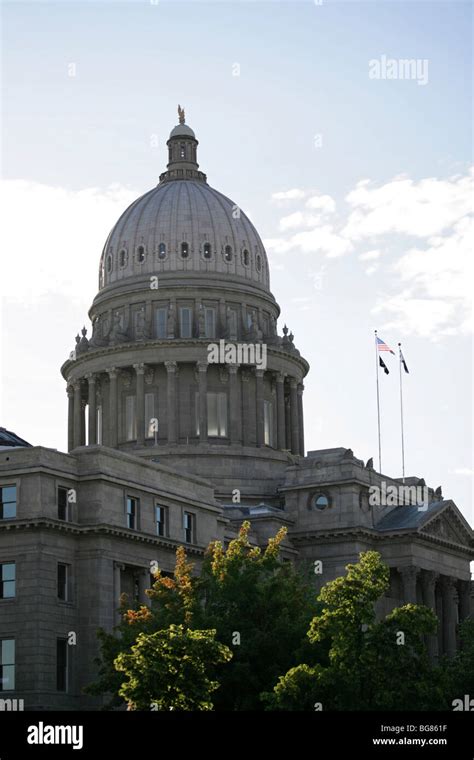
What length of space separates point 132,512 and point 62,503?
5355mm

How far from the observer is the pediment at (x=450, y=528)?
100469 mm

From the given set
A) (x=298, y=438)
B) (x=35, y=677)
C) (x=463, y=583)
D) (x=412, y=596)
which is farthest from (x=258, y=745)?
(x=298, y=438)

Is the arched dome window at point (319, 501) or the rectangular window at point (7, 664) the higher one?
the arched dome window at point (319, 501)

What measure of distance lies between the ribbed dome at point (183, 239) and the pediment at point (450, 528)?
26.1m

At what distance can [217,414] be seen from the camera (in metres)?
112

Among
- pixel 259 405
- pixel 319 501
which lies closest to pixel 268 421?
pixel 259 405

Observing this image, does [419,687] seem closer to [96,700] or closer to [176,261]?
Answer: [96,700]

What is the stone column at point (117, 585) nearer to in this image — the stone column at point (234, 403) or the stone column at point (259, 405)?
the stone column at point (234, 403)

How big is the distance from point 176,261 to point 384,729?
8079cm

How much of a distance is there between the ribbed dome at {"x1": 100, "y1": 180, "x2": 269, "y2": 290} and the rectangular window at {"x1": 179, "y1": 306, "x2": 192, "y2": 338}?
3.39m

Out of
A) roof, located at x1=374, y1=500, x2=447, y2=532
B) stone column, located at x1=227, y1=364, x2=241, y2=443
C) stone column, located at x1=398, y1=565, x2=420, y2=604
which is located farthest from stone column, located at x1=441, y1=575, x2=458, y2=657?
stone column, located at x1=227, y1=364, x2=241, y2=443

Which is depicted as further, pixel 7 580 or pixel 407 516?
pixel 407 516

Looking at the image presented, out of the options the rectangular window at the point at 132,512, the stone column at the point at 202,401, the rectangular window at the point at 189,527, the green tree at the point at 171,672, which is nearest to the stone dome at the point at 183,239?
the stone column at the point at 202,401

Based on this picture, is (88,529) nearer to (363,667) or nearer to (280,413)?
(363,667)
